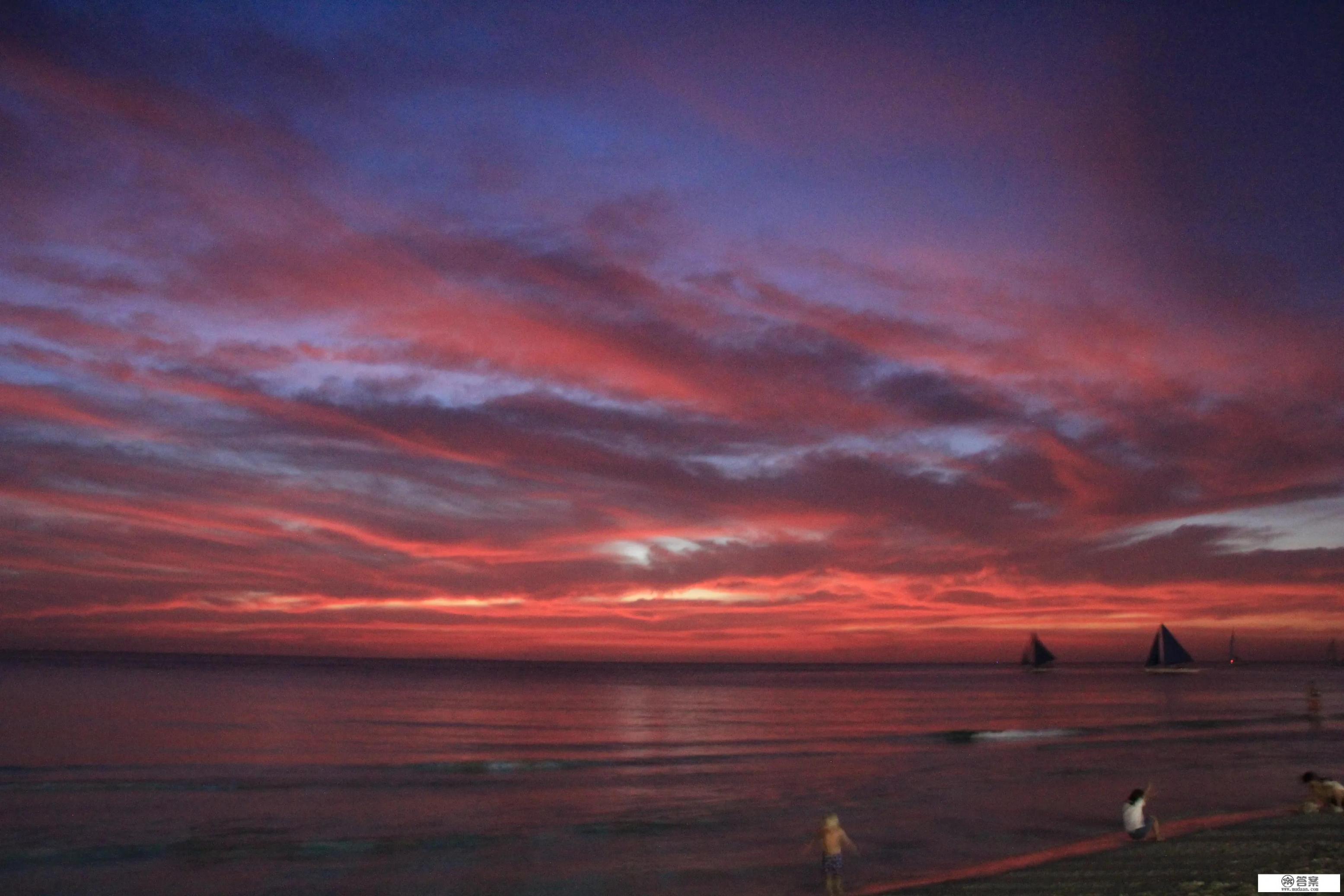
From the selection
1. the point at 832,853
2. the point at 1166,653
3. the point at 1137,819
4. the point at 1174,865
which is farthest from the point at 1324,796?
the point at 1166,653

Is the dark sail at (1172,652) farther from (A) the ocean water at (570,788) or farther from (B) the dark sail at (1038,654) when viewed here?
(A) the ocean water at (570,788)

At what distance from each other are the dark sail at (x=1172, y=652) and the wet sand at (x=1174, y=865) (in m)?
148

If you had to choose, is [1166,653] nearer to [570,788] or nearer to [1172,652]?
[1172,652]

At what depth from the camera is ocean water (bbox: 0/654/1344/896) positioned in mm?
22156

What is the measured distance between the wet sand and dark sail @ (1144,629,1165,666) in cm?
14760

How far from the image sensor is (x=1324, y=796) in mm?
23547

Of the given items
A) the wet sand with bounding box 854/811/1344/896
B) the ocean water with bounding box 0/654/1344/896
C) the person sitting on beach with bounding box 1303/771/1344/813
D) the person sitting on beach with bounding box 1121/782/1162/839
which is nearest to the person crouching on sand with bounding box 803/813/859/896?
the wet sand with bounding box 854/811/1344/896

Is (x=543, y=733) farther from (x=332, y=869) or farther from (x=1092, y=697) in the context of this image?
(x=1092, y=697)

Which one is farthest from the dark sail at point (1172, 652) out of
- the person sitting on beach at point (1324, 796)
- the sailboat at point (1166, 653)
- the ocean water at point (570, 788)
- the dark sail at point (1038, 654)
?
the person sitting on beach at point (1324, 796)

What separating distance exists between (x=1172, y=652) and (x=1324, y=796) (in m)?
149

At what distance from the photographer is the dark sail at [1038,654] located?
595ft

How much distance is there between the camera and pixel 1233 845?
1988cm

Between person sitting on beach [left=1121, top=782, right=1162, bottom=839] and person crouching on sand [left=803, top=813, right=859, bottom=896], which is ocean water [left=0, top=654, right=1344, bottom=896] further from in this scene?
person sitting on beach [left=1121, top=782, right=1162, bottom=839]

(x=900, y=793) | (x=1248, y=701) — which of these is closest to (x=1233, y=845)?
(x=900, y=793)
